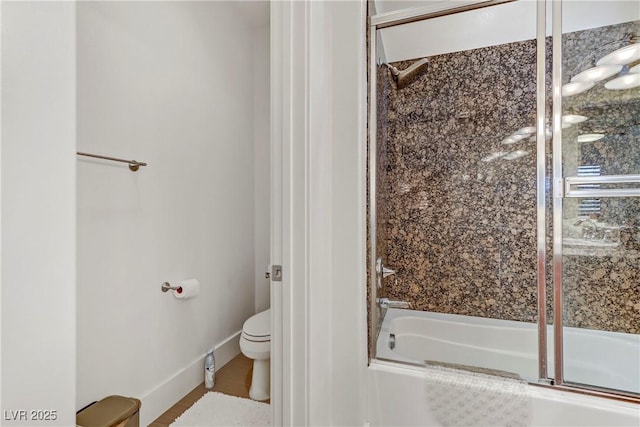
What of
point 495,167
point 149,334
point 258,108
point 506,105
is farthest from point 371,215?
point 258,108

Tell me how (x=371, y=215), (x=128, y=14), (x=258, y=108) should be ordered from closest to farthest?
Result: (x=371, y=215)
(x=128, y=14)
(x=258, y=108)

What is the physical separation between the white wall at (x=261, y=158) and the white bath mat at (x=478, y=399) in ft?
5.31

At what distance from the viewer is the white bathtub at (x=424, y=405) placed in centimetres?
118

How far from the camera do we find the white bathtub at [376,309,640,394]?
4.79 feet

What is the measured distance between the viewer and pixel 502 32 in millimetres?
1840

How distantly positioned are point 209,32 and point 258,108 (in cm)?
66

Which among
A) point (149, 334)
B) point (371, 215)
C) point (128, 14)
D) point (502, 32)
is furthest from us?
point (502, 32)

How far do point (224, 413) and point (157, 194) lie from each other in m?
1.20

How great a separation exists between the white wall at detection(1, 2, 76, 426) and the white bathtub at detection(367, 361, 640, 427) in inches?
47.2

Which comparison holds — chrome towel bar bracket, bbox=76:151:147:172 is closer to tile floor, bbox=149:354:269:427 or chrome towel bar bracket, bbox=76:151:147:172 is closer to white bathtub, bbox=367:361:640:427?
tile floor, bbox=149:354:269:427

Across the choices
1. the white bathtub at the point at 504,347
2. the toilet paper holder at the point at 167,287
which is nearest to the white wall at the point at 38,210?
the white bathtub at the point at 504,347

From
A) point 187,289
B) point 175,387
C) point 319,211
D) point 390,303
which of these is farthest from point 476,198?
point 175,387

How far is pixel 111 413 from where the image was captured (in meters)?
1.34

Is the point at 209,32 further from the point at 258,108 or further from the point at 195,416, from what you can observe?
the point at 195,416
